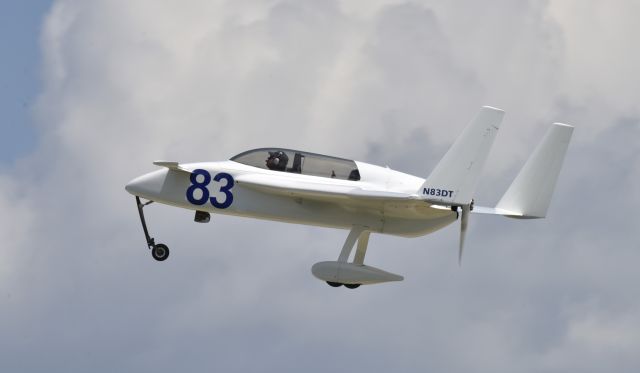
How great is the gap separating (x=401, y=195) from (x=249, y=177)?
490 cm

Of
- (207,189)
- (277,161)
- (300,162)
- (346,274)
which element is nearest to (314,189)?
(300,162)

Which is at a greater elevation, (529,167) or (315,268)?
(529,167)

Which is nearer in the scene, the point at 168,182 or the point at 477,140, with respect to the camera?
the point at 477,140

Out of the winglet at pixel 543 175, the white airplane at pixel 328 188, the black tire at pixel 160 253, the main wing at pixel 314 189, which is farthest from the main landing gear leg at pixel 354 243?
the black tire at pixel 160 253

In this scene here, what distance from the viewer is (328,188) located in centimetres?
5241

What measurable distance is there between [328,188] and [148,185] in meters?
5.63

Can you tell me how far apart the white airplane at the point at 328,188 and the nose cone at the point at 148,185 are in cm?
3

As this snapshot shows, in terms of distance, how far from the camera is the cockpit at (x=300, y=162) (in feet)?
175

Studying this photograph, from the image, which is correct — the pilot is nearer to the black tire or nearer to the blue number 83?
the blue number 83

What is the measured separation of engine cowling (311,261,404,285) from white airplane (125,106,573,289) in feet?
0.09

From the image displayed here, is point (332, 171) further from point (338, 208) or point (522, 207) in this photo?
point (522, 207)

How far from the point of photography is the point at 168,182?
5406 cm

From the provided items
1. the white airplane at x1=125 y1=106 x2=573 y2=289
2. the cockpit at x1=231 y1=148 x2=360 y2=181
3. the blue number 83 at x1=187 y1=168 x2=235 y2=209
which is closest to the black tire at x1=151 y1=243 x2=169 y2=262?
the white airplane at x1=125 y1=106 x2=573 y2=289

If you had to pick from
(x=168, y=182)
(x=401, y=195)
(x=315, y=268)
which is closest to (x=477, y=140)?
(x=401, y=195)
